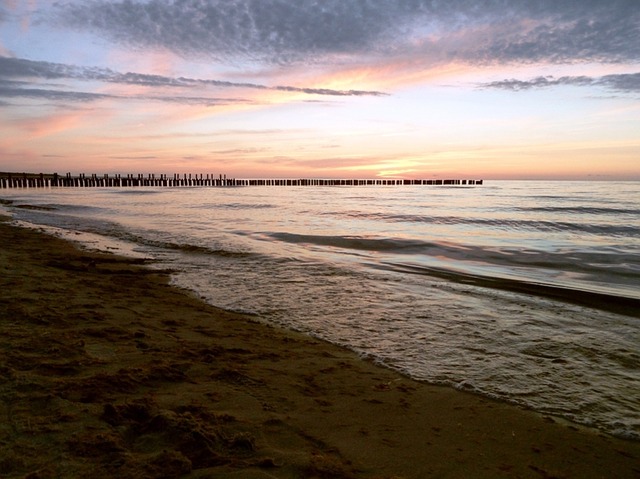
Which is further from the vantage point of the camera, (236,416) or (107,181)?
(107,181)

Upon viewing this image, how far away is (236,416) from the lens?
332 centimetres

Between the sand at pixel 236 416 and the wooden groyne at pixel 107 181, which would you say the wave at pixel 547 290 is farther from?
the wooden groyne at pixel 107 181

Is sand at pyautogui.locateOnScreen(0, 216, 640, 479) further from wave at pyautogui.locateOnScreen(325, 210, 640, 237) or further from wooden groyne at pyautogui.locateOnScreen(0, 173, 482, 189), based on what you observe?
wooden groyne at pyautogui.locateOnScreen(0, 173, 482, 189)

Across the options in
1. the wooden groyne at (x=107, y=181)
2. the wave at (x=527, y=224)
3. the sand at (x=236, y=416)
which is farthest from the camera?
the wooden groyne at (x=107, y=181)

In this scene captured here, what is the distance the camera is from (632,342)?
597 cm

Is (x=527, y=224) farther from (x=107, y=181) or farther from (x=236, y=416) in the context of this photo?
(x=107, y=181)

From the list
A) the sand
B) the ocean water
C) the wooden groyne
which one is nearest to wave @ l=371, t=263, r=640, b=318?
the ocean water

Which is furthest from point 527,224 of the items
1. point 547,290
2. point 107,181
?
point 107,181

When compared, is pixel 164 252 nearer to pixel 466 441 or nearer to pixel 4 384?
pixel 4 384

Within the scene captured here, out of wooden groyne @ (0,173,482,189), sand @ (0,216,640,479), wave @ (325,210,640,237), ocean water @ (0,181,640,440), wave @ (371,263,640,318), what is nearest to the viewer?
sand @ (0,216,640,479)

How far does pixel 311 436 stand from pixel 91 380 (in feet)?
6.52

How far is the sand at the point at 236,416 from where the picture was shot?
2713 mm

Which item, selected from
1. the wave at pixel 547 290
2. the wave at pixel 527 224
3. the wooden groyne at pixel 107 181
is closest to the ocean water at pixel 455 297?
the wave at pixel 547 290

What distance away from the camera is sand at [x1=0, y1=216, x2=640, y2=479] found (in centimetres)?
271
